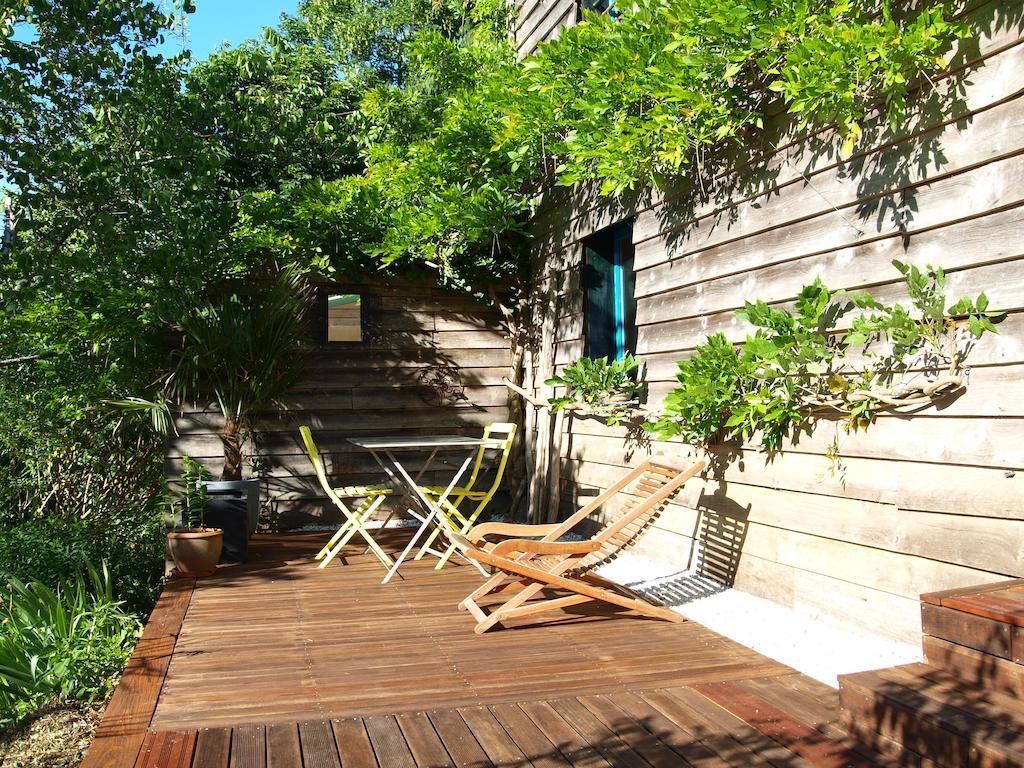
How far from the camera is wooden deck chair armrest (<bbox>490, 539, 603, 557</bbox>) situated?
3.89m

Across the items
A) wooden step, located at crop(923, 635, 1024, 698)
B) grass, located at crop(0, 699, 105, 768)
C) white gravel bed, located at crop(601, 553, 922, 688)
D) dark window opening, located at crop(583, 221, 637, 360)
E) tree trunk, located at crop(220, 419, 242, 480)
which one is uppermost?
dark window opening, located at crop(583, 221, 637, 360)

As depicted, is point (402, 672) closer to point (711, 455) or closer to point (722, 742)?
point (722, 742)

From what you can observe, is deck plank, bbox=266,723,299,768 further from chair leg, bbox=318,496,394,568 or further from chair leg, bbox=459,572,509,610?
chair leg, bbox=318,496,394,568

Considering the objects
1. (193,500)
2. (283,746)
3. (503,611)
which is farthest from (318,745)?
(193,500)

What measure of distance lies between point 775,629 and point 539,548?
Answer: 1142mm

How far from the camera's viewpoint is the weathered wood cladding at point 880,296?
317 cm

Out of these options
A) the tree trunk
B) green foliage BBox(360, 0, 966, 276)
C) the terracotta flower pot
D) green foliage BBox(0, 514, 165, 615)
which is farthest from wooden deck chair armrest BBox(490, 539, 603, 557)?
the tree trunk

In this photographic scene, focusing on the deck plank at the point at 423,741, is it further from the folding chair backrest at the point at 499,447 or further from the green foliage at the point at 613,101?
the green foliage at the point at 613,101

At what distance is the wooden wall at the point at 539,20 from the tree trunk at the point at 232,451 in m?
3.89

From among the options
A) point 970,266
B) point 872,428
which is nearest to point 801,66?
point 970,266

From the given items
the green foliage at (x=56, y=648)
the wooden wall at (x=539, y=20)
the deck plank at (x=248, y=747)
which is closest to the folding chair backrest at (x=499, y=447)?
the green foliage at (x=56, y=648)

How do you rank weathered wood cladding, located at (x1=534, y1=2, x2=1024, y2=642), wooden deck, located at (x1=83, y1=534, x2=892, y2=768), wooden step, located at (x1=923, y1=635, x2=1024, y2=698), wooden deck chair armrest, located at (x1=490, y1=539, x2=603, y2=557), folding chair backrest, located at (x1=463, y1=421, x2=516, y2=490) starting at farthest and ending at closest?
folding chair backrest, located at (x1=463, y1=421, x2=516, y2=490), wooden deck chair armrest, located at (x1=490, y1=539, x2=603, y2=557), weathered wood cladding, located at (x1=534, y1=2, x2=1024, y2=642), wooden deck, located at (x1=83, y1=534, x2=892, y2=768), wooden step, located at (x1=923, y1=635, x2=1024, y2=698)

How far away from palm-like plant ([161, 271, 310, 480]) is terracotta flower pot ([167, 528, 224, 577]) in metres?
1.18

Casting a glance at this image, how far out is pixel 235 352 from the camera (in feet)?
21.0
